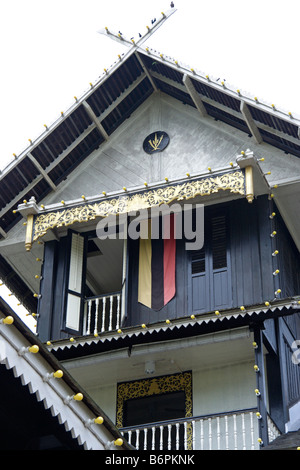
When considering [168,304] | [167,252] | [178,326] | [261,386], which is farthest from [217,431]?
[167,252]

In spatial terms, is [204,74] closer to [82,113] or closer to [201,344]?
[82,113]

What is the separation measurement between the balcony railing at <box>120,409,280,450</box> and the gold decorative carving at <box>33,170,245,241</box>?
172 inches

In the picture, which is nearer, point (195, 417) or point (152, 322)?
point (195, 417)

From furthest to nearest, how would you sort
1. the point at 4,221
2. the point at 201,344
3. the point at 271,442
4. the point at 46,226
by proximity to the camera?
the point at 4,221 → the point at 46,226 → the point at 201,344 → the point at 271,442

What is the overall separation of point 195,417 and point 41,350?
672cm

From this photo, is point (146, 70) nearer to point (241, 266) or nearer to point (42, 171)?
point (42, 171)

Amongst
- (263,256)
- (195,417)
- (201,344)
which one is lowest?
(195,417)

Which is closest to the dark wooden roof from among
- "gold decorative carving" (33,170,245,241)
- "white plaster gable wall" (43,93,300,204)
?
"gold decorative carving" (33,170,245,241)

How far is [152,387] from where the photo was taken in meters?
19.4

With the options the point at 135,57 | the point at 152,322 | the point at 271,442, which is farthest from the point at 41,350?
the point at 135,57

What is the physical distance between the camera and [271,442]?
16.9m

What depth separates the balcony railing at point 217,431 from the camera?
1718 cm

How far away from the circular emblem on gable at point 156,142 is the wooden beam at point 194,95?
3.03ft

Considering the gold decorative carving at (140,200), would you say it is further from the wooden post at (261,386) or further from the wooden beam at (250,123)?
the wooden post at (261,386)
